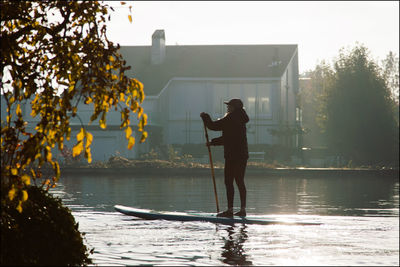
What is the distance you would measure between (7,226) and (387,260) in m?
4.04

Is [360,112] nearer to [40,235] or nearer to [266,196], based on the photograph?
[266,196]

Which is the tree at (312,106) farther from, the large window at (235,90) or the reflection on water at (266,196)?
the reflection on water at (266,196)

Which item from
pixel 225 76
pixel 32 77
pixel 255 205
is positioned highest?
pixel 225 76

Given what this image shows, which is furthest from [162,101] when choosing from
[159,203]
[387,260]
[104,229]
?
[387,260]

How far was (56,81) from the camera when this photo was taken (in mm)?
7406

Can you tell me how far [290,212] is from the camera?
1800 cm

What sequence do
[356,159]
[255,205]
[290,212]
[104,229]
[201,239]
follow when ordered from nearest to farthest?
[201,239], [104,229], [290,212], [255,205], [356,159]

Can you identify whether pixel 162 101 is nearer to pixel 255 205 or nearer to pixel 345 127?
pixel 345 127

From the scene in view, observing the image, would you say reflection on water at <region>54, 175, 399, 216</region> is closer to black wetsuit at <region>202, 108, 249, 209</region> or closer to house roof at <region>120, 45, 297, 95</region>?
black wetsuit at <region>202, 108, 249, 209</region>

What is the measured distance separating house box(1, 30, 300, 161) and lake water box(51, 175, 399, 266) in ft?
99.7

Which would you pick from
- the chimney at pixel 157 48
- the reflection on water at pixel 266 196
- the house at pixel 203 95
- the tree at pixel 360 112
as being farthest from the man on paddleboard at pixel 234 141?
the chimney at pixel 157 48

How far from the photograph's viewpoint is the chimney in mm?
59344

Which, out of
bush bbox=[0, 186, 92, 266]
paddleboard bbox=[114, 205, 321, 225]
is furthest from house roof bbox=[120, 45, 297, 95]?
bush bbox=[0, 186, 92, 266]

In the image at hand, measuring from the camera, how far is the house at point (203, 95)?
5447 centimetres
